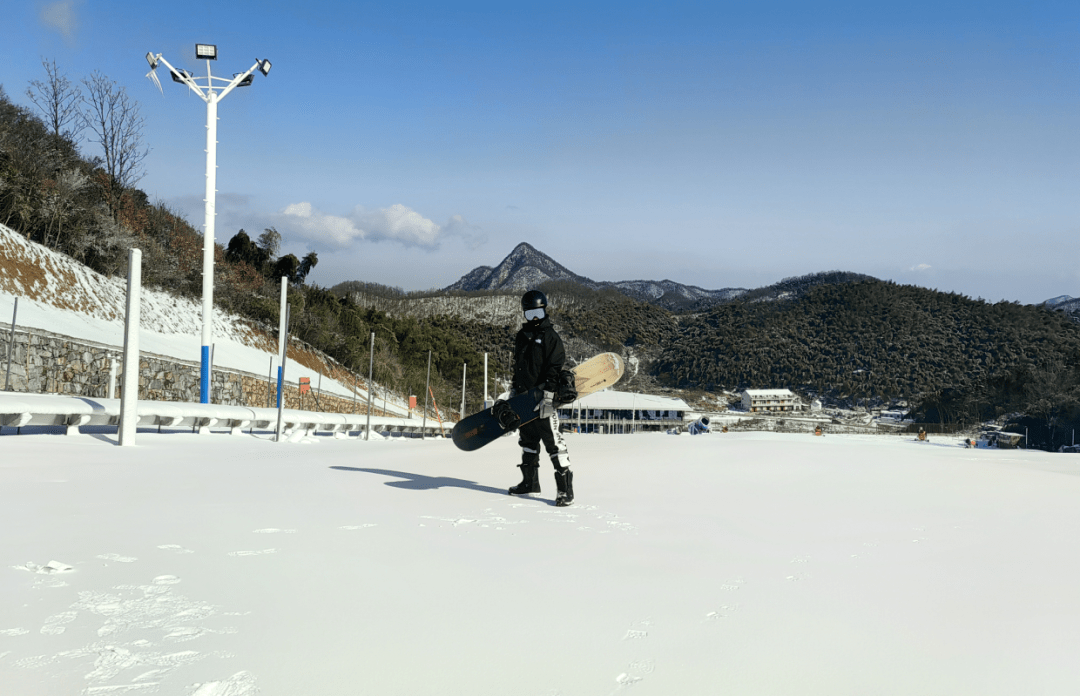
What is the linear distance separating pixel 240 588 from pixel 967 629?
2757 mm

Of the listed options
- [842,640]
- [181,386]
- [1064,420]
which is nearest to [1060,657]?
[842,640]

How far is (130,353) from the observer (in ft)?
26.4

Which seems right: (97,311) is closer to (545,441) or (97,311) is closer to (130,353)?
(130,353)

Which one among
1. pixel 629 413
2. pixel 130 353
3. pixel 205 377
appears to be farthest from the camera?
pixel 629 413

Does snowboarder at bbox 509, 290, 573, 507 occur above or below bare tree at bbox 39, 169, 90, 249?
below

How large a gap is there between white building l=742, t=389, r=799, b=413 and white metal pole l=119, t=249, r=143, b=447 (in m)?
84.0

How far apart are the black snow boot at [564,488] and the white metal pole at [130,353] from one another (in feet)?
18.3

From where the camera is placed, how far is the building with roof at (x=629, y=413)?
2469 inches

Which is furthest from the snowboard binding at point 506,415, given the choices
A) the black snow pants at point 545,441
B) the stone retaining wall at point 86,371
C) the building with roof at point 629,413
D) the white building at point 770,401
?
the white building at point 770,401

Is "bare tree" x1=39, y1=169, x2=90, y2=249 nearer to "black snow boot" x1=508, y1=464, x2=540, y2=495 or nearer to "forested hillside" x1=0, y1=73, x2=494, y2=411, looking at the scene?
"forested hillside" x1=0, y1=73, x2=494, y2=411

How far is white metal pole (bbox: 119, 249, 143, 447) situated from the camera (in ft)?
26.3

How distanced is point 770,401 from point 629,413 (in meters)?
32.3

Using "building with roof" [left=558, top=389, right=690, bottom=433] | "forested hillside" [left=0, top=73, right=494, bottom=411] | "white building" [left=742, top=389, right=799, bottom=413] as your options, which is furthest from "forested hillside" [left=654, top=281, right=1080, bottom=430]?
"forested hillside" [left=0, top=73, right=494, bottom=411]

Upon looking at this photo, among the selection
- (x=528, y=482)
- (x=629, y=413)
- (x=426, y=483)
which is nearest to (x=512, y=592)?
(x=528, y=482)
